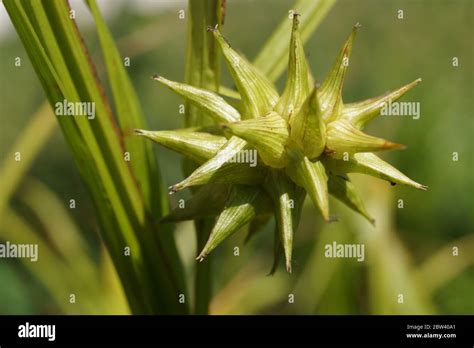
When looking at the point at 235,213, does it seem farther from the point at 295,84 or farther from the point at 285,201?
the point at 295,84

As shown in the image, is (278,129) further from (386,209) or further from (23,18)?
(386,209)

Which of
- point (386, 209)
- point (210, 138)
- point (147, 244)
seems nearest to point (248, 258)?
point (386, 209)

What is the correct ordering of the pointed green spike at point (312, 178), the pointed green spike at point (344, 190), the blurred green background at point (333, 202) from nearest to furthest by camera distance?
the pointed green spike at point (312, 178), the pointed green spike at point (344, 190), the blurred green background at point (333, 202)

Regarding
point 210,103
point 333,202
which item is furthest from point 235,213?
point 333,202

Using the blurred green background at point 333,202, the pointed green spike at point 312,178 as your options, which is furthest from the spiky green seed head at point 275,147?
the blurred green background at point 333,202

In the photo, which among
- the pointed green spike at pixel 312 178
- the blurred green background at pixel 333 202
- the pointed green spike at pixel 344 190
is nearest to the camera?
the pointed green spike at pixel 312 178

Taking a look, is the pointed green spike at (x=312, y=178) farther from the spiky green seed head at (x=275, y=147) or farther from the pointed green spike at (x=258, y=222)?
the pointed green spike at (x=258, y=222)
